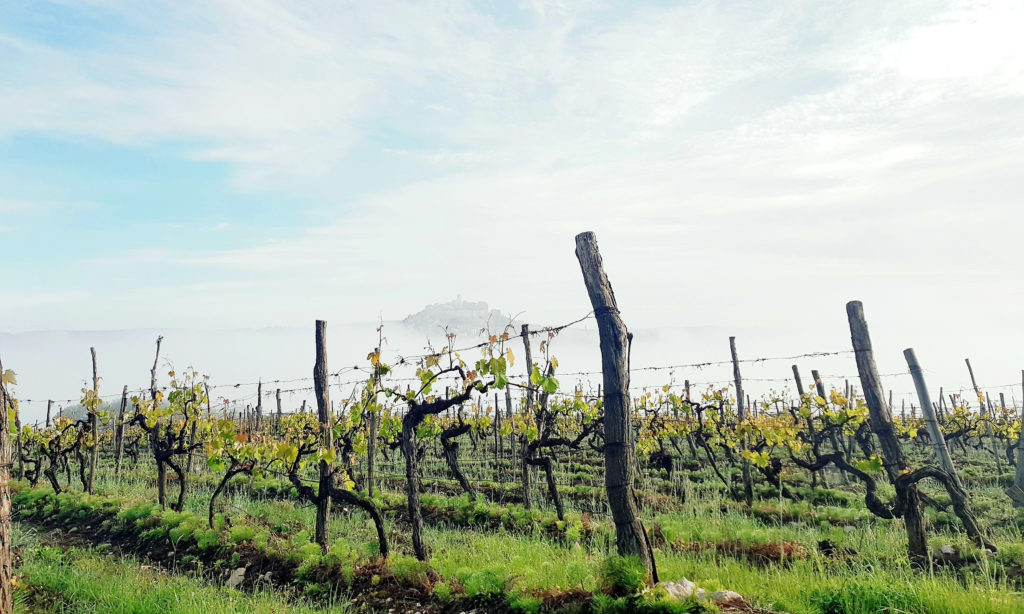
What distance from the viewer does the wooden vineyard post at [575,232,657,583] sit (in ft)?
17.2

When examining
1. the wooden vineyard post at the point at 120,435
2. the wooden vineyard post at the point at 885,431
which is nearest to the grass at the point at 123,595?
the wooden vineyard post at the point at 885,431

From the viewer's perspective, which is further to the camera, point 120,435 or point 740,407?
point 740,407

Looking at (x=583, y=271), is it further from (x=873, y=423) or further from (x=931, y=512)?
(x=931, y=512)

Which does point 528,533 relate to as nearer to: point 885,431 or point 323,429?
point 323,429

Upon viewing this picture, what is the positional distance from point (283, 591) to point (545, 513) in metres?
4.63

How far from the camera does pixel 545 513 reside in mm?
10242

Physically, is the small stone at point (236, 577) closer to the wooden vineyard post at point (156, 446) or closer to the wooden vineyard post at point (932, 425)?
the wooden vineyard post at point (156, 446)

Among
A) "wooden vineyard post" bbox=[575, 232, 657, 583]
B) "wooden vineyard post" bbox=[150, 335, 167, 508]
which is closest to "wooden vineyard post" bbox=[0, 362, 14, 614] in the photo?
"wooden vineyard post" bbox=[575, 232, 657, 583]

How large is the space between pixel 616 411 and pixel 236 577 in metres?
5.71

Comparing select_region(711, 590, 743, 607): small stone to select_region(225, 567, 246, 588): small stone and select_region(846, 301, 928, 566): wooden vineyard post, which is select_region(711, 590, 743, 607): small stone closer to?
select_region(846, 301, 928, 566): wooden vineyard post

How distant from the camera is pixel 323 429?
8.40 m

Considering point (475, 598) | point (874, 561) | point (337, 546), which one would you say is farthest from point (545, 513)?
point (874, 561)

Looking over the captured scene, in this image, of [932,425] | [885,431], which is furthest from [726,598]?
[932,425]

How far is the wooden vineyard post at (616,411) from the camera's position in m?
5.23
